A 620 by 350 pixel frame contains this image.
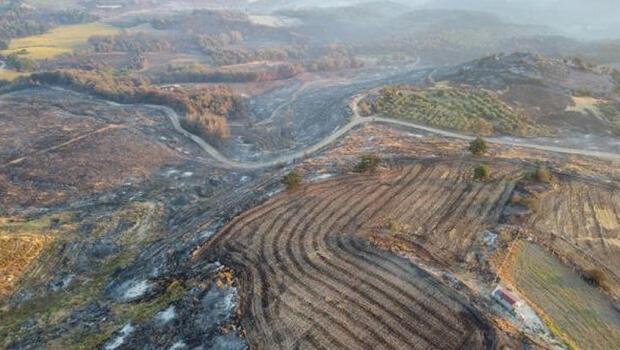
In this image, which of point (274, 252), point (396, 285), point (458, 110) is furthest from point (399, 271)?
point (458, 110)

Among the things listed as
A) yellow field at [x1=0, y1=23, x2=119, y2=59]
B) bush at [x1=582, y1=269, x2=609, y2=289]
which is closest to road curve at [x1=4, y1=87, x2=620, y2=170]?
bush at [x1=582, y1=269, x2=609, y2=289]

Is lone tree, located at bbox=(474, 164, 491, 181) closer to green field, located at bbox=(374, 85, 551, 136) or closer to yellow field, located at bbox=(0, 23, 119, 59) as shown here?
green field, located at bbox=(374, 85, 551, 136)

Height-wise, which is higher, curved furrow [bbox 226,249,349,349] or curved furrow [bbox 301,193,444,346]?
curved furrow [bbox 301,193,444,346]

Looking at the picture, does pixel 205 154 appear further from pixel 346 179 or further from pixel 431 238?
pixel 431 238

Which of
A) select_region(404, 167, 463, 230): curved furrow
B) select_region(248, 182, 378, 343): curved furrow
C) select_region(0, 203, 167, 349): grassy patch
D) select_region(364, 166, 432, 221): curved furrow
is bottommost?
select_region(0, 203, 167, 349): grassy patch

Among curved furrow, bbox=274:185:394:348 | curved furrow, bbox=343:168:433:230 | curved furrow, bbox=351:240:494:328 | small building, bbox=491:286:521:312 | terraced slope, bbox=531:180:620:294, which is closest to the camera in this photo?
curved furrow, bbox=274:185:394:348

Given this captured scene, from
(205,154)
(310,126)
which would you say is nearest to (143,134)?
(205,154)

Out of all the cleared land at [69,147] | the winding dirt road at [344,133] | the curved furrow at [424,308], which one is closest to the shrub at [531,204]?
the curved furrow at [424,308]
